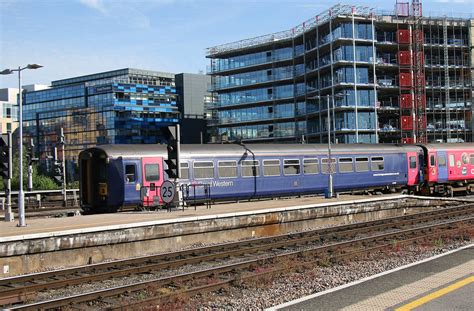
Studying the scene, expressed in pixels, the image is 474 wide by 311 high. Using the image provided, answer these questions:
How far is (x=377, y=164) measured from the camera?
31156 mm

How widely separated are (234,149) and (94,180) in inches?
265

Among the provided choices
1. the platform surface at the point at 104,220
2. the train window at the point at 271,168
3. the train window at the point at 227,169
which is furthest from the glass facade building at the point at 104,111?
the platform surface at the point at 104,220

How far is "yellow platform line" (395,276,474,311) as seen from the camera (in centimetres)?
742

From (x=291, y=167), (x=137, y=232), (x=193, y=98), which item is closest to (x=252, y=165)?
(x=291, y=167)

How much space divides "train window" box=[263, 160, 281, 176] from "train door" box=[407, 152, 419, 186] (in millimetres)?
10262

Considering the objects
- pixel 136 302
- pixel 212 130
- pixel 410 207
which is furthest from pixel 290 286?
pixel 212 130

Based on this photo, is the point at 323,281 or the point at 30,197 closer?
the point at 323,281

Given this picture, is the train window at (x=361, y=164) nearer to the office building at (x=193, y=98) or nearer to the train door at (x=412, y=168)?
the train door at (x=412, y=168)

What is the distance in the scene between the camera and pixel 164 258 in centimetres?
1354

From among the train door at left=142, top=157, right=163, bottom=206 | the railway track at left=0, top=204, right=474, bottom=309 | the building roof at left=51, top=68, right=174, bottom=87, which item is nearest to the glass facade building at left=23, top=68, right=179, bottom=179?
the building roof at left=51, top=68, right=174, bottom=87

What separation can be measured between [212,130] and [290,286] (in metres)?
82.5

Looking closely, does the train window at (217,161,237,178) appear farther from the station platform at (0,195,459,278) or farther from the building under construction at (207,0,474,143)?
the building under construction at (207,0,474,143)

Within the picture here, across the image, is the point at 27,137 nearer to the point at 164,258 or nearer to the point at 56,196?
the point at 56,196

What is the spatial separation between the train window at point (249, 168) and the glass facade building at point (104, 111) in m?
74.7
